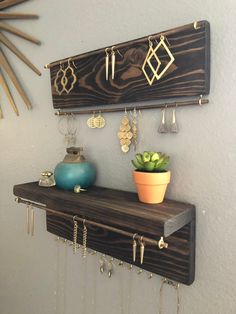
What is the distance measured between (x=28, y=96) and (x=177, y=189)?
568mm

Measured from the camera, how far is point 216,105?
1.54 ft

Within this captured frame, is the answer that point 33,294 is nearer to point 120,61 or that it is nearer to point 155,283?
point 155,283

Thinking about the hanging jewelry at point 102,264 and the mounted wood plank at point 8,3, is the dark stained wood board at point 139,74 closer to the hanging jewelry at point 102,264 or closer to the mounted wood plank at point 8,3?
the mounted wood plank at point 8,3

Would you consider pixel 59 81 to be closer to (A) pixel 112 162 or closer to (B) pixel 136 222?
(A) pixel 112 162

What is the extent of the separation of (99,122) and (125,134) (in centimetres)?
9

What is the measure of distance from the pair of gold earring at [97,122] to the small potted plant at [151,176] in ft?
0.60

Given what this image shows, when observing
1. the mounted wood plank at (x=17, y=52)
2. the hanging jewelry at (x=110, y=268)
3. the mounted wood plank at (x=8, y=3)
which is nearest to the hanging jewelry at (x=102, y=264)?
the hanging jewelry at (x=110, y=268)

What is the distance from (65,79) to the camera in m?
0.67

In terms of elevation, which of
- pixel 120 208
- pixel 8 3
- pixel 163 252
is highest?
pixel 8 3

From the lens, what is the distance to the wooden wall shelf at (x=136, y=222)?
1.43ft

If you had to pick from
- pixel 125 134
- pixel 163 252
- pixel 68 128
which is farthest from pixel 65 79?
pixel 163 252

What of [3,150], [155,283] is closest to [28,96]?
[3,150]

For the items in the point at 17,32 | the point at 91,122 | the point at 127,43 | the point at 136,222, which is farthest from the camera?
the point at 17,32

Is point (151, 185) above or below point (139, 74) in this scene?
below
